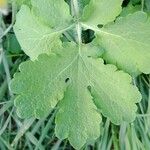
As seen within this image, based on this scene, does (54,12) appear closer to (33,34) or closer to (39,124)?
(33,34)

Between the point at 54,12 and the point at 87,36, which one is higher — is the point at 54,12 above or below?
above

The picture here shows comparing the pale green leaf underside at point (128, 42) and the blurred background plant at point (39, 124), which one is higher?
the pale green leaf underside at point (128, 42)

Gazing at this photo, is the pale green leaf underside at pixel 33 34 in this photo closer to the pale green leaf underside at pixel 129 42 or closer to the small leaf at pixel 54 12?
the small leaf at pixel 54 12

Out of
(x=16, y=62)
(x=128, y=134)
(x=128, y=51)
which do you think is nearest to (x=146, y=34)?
(x=128, y=51)

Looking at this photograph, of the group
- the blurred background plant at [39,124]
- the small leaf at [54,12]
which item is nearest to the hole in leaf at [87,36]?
the blurred background plant at [39,124]

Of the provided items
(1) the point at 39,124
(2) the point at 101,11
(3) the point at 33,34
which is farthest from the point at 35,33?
(1) the point at 39,124

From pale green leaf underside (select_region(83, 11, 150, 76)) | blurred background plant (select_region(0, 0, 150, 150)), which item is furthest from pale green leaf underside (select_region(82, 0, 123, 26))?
blurred background plant (select_region(0, 0, 150, 150))

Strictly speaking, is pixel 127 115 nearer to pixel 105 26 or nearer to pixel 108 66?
pixel 108 66
